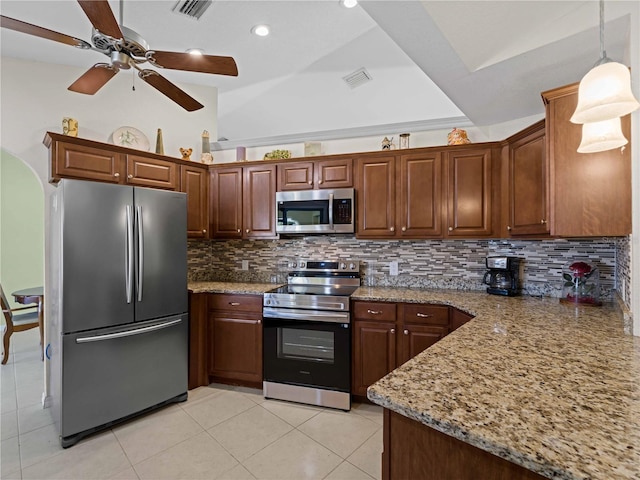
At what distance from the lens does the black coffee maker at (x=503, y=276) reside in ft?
8.90

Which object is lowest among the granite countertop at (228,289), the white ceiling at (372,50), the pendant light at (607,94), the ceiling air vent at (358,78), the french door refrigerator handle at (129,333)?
the french door refrigerator handle at (129,333)

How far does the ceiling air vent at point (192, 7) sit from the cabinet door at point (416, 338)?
9.00ft

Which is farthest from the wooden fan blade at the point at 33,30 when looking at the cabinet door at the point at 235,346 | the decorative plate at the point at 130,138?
the cabinet door at the point at 235,346

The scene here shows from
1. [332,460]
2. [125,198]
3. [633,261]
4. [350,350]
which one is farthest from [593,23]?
[125,198]

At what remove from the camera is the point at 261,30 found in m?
2.54

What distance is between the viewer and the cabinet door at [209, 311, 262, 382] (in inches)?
118

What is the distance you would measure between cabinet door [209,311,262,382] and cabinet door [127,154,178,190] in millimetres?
1336

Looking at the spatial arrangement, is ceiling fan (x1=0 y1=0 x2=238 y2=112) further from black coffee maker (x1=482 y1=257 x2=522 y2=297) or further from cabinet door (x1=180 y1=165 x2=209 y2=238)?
black coffee maker (x1=482 y1=257 x2=522 y2=297)

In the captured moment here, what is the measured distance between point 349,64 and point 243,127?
186cm

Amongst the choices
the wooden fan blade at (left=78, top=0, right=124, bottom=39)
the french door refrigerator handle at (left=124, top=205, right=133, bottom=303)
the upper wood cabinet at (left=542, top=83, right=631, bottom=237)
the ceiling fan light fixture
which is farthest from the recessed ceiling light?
the upper wood cabinet at (left=542, top=83, right=631, bottom=237)

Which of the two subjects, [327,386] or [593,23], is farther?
[327,386]

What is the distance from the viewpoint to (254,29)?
8.29 feet

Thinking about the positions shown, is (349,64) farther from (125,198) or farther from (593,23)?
(125,198)

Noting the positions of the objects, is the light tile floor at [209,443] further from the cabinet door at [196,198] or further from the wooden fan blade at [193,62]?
the wooden fan blade at [193,62]
